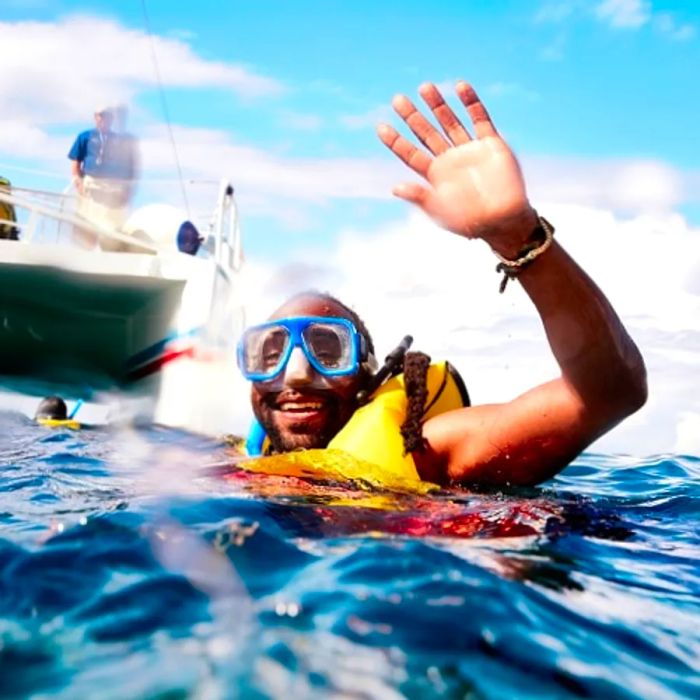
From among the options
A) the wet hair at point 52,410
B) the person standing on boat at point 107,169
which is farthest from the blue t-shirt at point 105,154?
the wet hair at point 52,410

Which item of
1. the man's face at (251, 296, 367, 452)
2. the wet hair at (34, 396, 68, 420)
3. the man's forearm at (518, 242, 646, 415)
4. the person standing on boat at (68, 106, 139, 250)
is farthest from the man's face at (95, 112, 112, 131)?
the man's forearm at (518, 242, 646, 415)

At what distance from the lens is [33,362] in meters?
10.8

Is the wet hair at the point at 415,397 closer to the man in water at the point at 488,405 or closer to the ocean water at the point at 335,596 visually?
the man in water at the point at 488,405

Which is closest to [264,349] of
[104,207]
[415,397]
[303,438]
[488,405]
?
[303,438]

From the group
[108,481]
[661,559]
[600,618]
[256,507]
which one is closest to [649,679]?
[600,618]

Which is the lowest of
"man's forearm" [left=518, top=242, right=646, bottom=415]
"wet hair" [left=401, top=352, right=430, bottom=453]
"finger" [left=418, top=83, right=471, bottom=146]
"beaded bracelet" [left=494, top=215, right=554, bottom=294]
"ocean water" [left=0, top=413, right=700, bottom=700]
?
"ocean water" [left=0, top=413, right=700, bottom=700]

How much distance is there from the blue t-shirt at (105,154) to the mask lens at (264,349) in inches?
251

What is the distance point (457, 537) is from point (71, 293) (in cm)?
771

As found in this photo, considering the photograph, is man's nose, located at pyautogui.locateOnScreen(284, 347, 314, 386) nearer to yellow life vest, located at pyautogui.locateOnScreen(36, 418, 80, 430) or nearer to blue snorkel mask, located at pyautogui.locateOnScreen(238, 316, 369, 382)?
blue snorkel mask, located at pyautogui.locateOnScreen(238, 316, 369, 382)

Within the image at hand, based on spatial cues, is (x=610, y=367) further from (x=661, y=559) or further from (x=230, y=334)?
(x=230, y=334)

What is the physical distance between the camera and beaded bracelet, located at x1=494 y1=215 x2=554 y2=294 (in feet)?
7.34

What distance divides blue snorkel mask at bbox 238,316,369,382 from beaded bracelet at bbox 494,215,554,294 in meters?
1.05

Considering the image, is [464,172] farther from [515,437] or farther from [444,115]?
[515,437]

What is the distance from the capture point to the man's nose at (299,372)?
3195 millimetres
